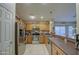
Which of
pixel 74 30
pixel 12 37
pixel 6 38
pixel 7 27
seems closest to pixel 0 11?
pixel 7 27

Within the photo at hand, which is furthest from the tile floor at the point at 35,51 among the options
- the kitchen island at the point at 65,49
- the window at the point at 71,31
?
the window at the point at 71,31

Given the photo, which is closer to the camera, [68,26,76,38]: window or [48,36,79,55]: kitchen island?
[48,36,79,55]: kitchen island

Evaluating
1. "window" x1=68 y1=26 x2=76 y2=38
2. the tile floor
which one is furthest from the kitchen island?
the tile floor

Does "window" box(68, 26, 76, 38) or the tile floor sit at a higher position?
"window" box(68, 26, 76, 38)

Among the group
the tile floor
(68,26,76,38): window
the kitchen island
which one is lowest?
the tile floor

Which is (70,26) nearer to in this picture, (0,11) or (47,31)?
(0,11)

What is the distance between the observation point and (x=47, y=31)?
4.66 m

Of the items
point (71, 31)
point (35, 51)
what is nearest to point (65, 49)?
point (71, 31)

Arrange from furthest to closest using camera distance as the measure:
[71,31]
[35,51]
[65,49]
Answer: [35,51] → [71,31] → [65,49]

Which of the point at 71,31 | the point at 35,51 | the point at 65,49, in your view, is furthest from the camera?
the point at 35,51

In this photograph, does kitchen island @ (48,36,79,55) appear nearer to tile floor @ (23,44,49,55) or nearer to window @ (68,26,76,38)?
window @ (68,26,76,38)

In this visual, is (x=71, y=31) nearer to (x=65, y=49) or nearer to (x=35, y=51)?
(x=65, y=49)

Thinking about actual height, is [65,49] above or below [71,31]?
below

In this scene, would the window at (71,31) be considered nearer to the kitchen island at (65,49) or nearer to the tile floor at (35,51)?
the kitchen island at (65,49)
